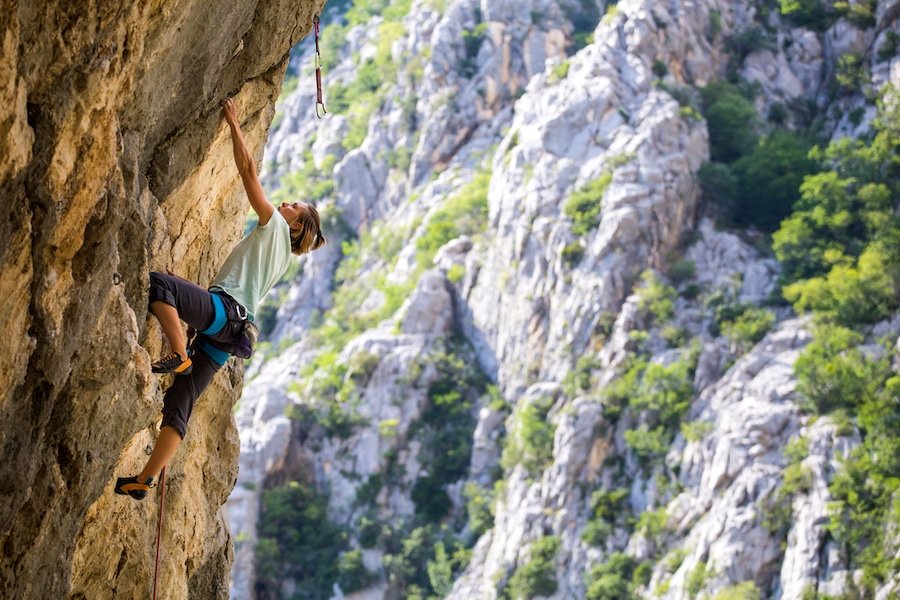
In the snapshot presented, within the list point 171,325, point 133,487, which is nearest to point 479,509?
point 133,487

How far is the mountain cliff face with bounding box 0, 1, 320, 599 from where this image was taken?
21.1 feet

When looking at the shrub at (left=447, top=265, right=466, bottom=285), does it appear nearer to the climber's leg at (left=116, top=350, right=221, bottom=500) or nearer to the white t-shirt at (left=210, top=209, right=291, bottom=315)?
the white t-shirt at (left=210, top=209, right=291, bottom=315)

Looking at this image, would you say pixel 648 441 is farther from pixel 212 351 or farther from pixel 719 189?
pixel 212 351

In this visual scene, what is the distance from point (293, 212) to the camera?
9.02 m

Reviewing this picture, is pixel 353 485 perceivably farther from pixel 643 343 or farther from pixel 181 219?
pixel 181 219

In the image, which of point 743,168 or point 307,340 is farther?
point 307,340

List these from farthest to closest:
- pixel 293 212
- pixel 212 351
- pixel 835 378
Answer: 1. pixel 835 378
2. pixel 293 212
3. pixel 212 351

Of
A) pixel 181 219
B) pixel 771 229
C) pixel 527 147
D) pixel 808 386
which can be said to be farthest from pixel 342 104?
pixel 181 219

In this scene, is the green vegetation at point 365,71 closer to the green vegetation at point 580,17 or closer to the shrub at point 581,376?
the green vegetation at point 580,17

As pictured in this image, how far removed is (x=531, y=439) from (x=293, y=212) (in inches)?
1909

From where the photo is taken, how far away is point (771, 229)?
6456 cm

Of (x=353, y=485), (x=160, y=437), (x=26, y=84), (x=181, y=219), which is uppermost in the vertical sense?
(x=353, y=485)

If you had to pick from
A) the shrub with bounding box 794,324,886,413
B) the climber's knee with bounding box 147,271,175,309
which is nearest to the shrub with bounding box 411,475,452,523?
the shrub with bounding box 794,324,886,413

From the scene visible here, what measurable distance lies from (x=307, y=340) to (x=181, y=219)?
6849 centimetres
